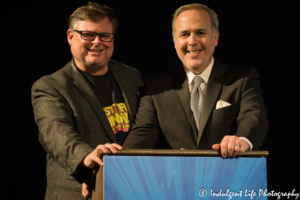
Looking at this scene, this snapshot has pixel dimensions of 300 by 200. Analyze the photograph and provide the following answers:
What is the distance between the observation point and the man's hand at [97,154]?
5.02 feet

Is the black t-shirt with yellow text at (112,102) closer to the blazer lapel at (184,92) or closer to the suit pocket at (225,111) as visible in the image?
the blazer lapel at (184,92)

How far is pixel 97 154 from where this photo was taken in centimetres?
165

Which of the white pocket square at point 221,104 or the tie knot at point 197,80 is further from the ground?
the tie knot at point 197,80

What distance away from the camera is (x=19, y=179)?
2758 mm

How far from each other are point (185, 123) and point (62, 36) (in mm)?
1357

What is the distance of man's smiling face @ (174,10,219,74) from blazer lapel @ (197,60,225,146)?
10cm

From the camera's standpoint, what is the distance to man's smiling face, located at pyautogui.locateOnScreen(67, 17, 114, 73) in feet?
7.90

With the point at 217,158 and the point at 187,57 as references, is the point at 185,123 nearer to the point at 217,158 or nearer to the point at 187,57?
the point at 187,57

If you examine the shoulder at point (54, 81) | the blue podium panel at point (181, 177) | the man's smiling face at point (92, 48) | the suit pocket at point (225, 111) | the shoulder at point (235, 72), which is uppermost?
the man's smiling face at point (92, 48)

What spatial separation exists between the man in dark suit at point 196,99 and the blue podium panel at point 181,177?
0.55 m

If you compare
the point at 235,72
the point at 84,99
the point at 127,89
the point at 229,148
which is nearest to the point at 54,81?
the point at 84,99

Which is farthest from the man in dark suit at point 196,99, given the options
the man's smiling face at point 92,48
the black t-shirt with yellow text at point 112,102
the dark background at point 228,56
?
the dark background at point 228,56

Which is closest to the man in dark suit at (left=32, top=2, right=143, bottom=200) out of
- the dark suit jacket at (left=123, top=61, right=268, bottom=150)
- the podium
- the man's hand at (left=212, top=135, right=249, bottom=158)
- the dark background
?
the dark suit jacket at (left=123, top=61, right=268, bottom=150)

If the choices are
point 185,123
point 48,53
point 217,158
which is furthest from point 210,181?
point 48,53
